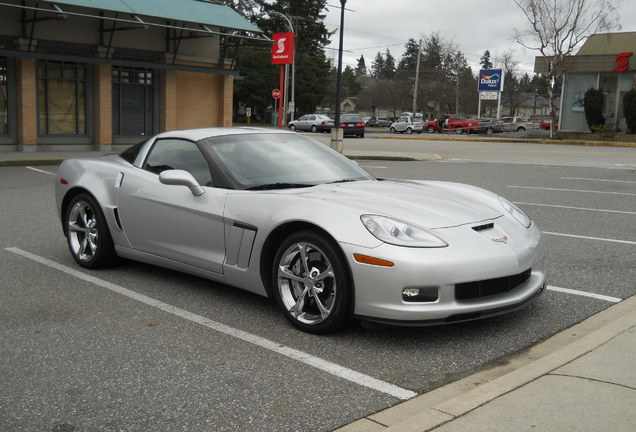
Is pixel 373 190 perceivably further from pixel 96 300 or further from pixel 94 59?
pixel 94 59

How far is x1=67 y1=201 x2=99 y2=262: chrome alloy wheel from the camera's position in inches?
246

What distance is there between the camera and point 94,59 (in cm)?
2253

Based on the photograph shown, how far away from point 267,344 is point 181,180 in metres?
1.51

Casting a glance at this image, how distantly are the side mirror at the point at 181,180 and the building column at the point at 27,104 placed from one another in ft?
60.4

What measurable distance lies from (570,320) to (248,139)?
2.81 m

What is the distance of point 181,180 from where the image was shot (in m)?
5.20

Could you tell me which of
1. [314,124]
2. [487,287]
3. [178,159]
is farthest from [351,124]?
[487,287]

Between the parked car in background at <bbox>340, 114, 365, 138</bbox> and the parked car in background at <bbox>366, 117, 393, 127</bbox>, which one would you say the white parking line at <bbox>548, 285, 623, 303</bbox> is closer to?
the parked car in background at <bbox>340, 114, 365, 138</bbox>

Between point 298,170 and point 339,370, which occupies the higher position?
point 298,170

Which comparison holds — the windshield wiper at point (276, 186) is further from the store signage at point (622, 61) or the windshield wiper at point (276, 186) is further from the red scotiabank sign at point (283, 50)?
the store signage at point (622, 61)

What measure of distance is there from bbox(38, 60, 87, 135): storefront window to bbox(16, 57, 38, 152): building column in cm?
35

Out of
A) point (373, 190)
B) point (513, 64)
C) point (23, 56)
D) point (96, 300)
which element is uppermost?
point (513, 64)

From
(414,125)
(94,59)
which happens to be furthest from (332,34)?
(94,59)

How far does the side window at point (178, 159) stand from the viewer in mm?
5508
